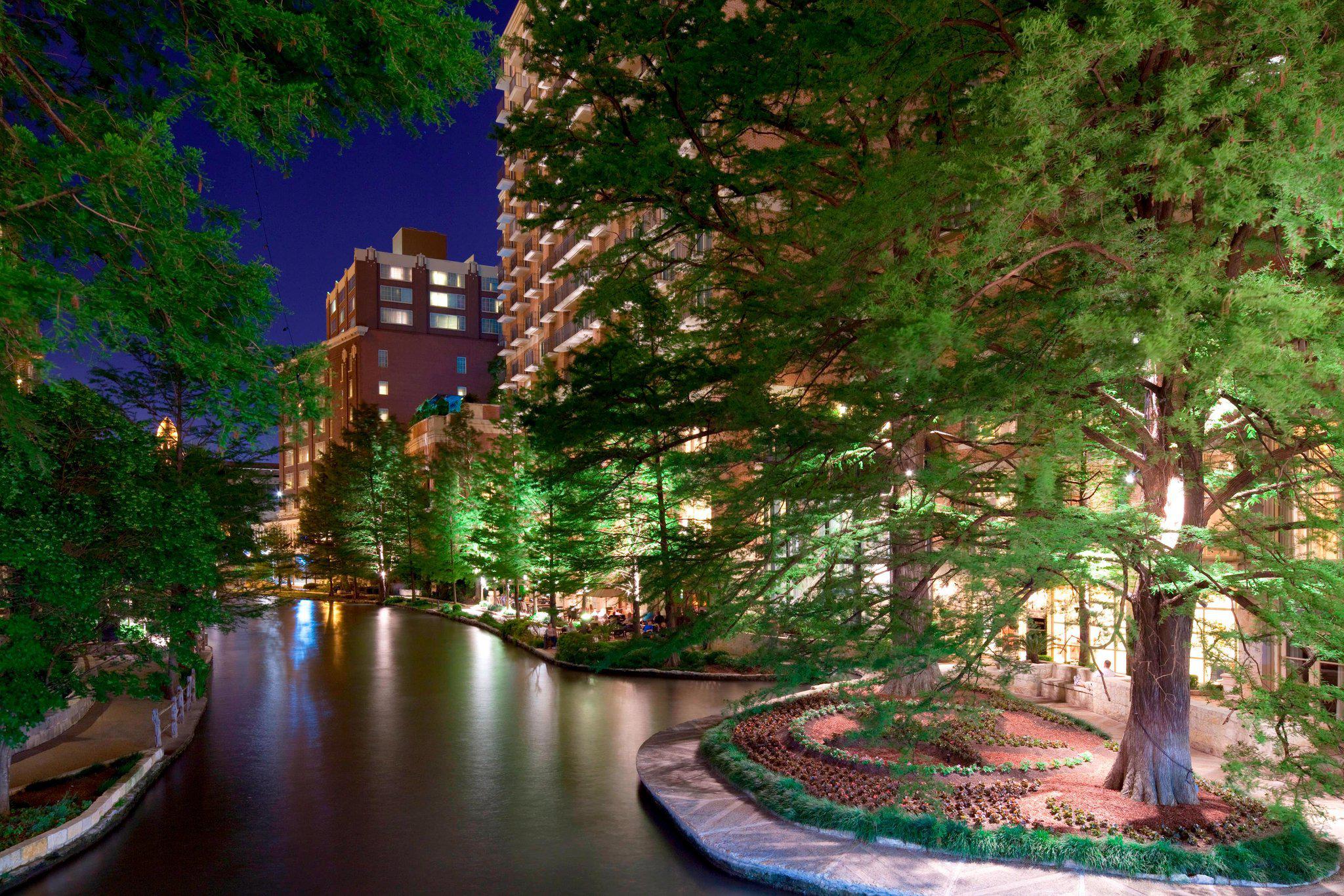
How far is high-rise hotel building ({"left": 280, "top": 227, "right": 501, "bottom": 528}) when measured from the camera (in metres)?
99.4

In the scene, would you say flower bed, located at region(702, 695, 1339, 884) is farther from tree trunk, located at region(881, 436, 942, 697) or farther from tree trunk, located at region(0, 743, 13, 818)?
tree trunk, located at region(0, 743, 13, 818)

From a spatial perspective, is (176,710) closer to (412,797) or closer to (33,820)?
(33,820)

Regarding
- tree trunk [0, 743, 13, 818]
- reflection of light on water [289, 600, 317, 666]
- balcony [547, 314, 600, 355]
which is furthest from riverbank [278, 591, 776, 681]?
balcony [547, 314, 600, 355]

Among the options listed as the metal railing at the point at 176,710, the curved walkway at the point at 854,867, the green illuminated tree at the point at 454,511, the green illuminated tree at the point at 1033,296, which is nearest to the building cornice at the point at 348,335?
the green illuminated tree at the point at 454,511

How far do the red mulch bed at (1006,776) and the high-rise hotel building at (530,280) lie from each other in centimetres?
3577

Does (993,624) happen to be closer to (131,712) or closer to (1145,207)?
(1145,207)

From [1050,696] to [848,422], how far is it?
14038mm

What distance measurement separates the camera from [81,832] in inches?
433

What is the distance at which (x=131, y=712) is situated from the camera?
757 inches

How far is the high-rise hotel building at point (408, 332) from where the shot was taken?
99.4 m

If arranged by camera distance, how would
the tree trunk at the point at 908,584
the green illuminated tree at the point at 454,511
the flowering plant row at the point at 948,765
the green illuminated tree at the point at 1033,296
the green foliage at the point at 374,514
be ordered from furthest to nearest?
the green foliage at the point at 374,514 < the green illuminated tree at the point at 454,511 < the flowering plant row at the point at 948,765 < the tree trunk at the point at 908,584 < the green illuminated tree at the point at 1033,296

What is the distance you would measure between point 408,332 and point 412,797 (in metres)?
95.5

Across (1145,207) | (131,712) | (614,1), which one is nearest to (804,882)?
(1145,207)

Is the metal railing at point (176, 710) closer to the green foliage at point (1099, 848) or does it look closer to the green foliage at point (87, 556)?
the green foliage at point (87, 556)
